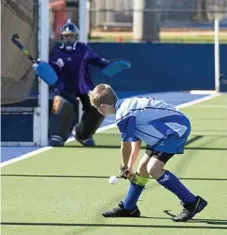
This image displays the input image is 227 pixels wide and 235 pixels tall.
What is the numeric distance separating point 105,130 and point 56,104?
237 cm

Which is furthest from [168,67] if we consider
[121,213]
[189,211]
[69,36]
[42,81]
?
[189,211]

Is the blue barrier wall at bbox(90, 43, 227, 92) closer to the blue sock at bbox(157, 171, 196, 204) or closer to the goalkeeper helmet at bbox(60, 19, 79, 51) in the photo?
the goalkeeper helmet at bbox(60, 19, 79, 51)

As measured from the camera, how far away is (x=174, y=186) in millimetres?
7977

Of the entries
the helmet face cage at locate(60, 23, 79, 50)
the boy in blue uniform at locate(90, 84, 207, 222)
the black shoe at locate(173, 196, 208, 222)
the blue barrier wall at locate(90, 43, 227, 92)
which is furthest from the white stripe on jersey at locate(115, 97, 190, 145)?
the blue barrier wall at locate(90, 43, 227, 92)

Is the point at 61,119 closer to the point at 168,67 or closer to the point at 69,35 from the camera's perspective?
the point at 69,35

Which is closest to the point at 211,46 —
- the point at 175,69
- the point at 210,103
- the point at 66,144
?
the point at 175,69

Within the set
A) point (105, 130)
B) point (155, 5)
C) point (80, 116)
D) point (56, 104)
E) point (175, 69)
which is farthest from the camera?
point (155, 5)

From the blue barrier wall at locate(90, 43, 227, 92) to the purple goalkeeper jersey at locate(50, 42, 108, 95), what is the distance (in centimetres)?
1052

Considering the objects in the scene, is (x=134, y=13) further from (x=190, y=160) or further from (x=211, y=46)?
(x=190, y=160)

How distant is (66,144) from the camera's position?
13.6m

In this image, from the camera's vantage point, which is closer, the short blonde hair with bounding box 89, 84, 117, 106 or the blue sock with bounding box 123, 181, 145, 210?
the short blonde hair with bounding box 89, 84, 117, 106

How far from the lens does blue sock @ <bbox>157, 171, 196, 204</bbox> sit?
7.96 metres

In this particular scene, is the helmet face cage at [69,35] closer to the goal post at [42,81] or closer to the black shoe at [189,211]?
the goal post at [42,81]

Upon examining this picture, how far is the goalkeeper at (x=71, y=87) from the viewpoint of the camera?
13.4 meters
